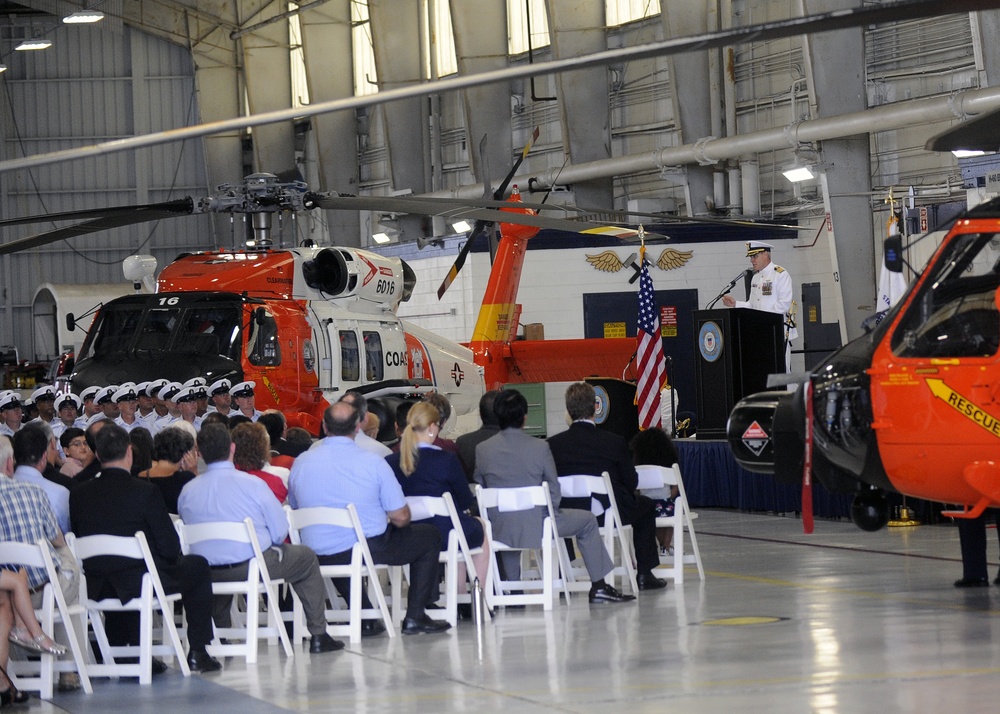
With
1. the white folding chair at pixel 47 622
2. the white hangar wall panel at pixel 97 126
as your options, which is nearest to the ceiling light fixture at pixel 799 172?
the white folding chair at pixel 47 622

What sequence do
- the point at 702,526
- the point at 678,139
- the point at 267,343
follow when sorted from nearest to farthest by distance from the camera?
the point at 267,343
the point at 702,526
the point at 678,139

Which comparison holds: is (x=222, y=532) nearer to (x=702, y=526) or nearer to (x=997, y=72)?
(x=702, y=526)

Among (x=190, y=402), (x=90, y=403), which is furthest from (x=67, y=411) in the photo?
(x=190, y=402)

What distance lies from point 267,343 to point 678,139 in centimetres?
1168

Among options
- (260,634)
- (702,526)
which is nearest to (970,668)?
(260,634)

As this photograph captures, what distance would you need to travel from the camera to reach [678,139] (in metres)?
21.7

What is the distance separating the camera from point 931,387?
6629 mm

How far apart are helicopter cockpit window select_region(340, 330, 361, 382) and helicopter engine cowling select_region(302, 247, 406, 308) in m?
0.39

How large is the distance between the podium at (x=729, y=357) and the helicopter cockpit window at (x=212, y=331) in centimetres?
472

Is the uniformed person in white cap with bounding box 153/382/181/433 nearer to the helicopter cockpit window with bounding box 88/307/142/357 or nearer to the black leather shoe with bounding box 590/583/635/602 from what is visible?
the helicopter cockpit window with bounding box 88/307/142/357

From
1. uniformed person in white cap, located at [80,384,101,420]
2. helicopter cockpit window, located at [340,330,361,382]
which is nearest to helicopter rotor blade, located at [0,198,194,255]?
uniformed person in white cap, located at [80,384,101,420]

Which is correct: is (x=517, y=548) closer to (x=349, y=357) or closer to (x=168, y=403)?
(x=168, y=403)

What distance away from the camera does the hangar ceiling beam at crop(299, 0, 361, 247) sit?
91.9 feet

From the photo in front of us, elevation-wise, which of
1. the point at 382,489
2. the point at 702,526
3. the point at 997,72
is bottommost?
the point at 702,526
